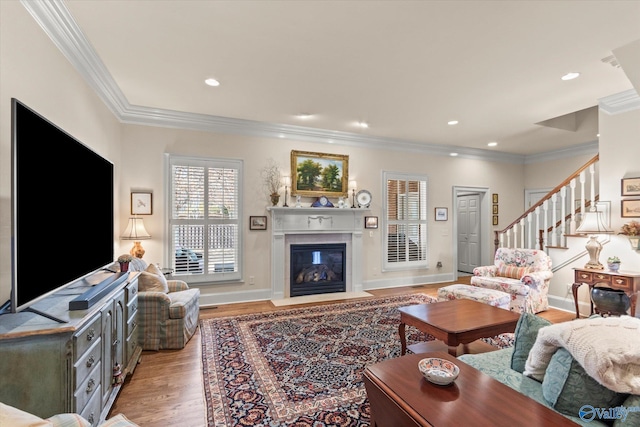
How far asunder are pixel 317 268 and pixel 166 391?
3.20m

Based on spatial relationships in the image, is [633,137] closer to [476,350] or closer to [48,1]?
[476,350]

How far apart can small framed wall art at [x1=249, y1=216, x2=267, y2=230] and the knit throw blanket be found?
4.05 meters

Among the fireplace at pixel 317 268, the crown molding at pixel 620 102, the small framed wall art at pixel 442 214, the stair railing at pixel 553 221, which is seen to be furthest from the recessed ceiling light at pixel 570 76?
the fireplace at pixel 317 268

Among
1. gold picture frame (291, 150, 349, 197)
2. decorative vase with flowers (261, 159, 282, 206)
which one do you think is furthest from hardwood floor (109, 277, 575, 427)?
gold picture frame (291, 150, 349, 197)

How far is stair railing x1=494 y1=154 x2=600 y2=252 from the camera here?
4547mm

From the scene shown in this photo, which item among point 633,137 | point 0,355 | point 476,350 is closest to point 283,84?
point 0,355

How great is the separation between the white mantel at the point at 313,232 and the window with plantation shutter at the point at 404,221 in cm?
65

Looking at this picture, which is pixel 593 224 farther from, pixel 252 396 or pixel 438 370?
pixel 252 396

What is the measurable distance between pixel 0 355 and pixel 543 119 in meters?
6.22

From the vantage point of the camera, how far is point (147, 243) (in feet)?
14.3

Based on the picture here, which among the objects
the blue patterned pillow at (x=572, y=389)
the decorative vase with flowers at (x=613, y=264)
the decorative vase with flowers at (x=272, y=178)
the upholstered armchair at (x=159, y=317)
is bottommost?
the upholstered armchair at (x=159, y=317)

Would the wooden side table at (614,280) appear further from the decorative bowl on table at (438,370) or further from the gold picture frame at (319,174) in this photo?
the gold picture frame at (319,174)

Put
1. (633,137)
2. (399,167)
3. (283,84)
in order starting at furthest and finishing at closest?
1. (399,167)
2. (633,137)
3. (283,84)

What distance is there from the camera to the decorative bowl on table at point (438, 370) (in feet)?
4.89
